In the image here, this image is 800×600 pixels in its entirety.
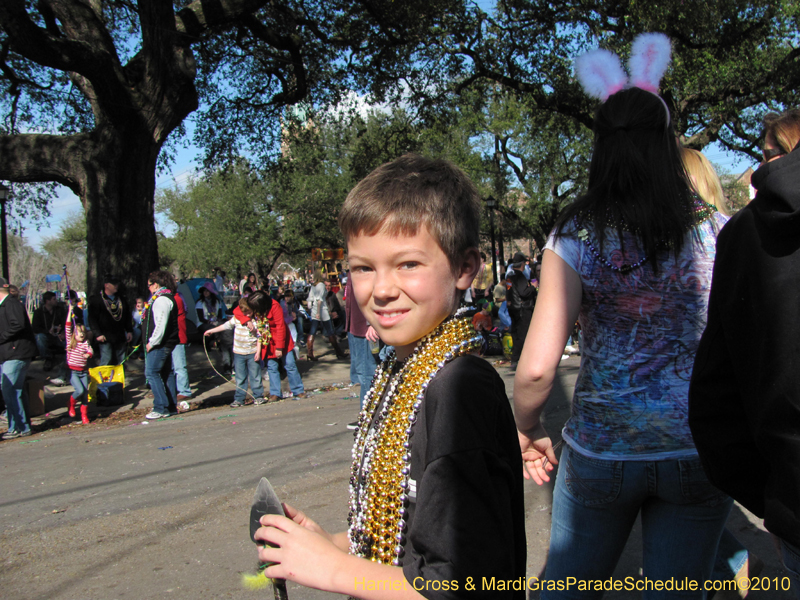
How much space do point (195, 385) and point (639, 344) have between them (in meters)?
9.70

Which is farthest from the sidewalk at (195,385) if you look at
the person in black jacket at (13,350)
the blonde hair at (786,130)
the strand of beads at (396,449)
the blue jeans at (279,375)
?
the strand of beads at (396,449)

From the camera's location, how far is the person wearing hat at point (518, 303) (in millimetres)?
10164

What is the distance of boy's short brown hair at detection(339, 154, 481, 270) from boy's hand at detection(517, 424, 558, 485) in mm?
840

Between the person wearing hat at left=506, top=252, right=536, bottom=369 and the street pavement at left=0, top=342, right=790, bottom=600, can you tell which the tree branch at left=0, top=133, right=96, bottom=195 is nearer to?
the street pavement at left=0, top=342, right=790, bottom=600

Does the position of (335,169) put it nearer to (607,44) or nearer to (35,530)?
(607,44)

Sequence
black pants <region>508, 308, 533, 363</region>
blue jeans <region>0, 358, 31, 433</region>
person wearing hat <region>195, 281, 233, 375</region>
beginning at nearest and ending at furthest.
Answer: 1. blue jeans <region>0, 358, 31, 433</region>
2. black pants <region>508, 308, 533, 363</region>
3. person wearing hat <region>195, 281, 233, 375</region>

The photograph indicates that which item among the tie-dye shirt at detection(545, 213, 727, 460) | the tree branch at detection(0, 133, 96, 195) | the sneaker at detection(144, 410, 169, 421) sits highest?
the tree branch at detection(0, 133, 96, 195)

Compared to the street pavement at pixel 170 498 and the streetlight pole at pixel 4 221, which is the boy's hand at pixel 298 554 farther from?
the streetlight pole at pixel 4 221

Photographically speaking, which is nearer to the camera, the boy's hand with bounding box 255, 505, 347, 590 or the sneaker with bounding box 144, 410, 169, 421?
the boy's hand with bounding box 255, 505, 347, 590

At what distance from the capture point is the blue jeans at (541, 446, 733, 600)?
1663 millimetres

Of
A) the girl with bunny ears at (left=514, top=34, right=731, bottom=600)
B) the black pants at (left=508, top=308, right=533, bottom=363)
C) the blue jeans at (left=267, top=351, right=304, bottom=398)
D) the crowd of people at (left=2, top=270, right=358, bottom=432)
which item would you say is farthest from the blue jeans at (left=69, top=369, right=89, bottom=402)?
the girl with bunny ears at (left=514, top=34, right=731, bottom=600)

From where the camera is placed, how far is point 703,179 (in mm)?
1981

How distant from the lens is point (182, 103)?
34.9 feet

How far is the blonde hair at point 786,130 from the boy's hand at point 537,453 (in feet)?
5.50
